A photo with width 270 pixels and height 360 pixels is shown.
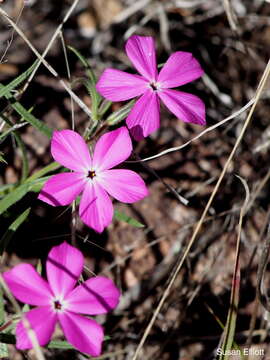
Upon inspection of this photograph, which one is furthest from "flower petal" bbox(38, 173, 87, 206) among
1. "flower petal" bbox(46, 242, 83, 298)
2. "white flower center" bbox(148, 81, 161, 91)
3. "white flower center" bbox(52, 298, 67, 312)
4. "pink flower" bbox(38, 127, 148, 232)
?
"white flower center" bbox(148, 81, 161, 91)

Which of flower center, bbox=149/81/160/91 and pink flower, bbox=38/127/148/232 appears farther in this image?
flower center, bbox=149/81/160/91

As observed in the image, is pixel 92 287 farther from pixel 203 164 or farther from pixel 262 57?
pixel 262 57

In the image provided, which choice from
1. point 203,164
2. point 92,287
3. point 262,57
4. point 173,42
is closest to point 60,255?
Answer: point 92,287

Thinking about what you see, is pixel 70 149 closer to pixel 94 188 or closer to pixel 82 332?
pixel 94 188

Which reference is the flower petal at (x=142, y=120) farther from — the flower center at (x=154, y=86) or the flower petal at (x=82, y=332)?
the flower petal at (x=82, y=332)

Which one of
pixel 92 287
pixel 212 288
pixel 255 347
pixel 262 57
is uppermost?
pixel 262 57

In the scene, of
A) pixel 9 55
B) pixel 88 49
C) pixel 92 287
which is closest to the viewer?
pixel 92 287

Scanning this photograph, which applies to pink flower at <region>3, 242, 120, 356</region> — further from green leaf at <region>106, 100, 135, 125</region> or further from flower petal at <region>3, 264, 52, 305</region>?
green leaf at <region>106, 100, 135, 125</region>

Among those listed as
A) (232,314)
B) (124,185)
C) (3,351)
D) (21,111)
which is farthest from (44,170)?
(232,314)

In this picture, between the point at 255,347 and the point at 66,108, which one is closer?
the point at 255,347
